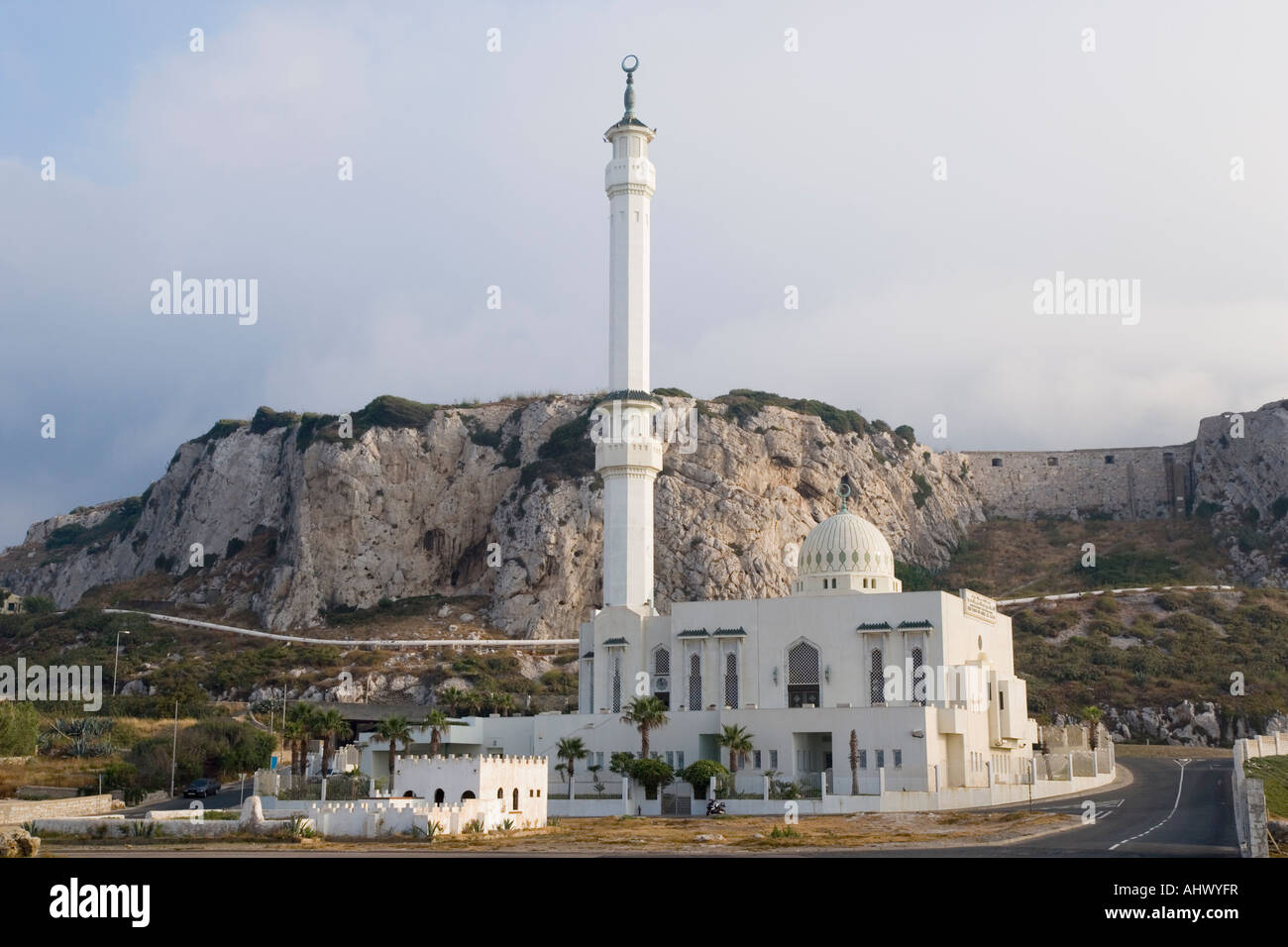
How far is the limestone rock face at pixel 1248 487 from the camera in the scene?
125062 millimetres

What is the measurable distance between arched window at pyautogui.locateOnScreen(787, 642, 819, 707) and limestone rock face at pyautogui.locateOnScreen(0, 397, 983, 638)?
135 feet

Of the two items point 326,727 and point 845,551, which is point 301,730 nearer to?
point 326,727

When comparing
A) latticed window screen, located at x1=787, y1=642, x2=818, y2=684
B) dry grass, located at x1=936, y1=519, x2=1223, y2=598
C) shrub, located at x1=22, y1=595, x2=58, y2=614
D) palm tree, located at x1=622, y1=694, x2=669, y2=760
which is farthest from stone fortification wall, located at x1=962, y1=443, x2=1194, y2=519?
shrub, located at x1=22, y1=595, x2=58, y2=614

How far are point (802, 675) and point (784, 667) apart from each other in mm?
920

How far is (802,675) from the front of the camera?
217 ft

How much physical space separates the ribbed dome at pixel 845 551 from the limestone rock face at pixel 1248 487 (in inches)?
2599

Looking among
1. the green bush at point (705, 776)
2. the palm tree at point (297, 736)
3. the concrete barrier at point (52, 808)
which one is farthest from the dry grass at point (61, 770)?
the green bush at point (705, 776)

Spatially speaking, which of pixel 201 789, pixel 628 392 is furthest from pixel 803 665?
pixel 201 789

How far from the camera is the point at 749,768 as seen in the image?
2438 inches

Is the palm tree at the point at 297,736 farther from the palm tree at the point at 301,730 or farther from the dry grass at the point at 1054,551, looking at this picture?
the dry grass at the point at 1054,551

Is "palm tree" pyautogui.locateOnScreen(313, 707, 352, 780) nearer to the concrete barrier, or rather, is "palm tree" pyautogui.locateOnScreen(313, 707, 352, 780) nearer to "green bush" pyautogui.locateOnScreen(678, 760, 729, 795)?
the concrete barrier

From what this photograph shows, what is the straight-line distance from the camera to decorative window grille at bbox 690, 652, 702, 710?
224 feet

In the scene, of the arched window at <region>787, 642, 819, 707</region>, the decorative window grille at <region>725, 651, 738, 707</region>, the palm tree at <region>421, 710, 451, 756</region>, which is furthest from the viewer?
the decorative window grille at <region>725, 651, 738, 707</region>
